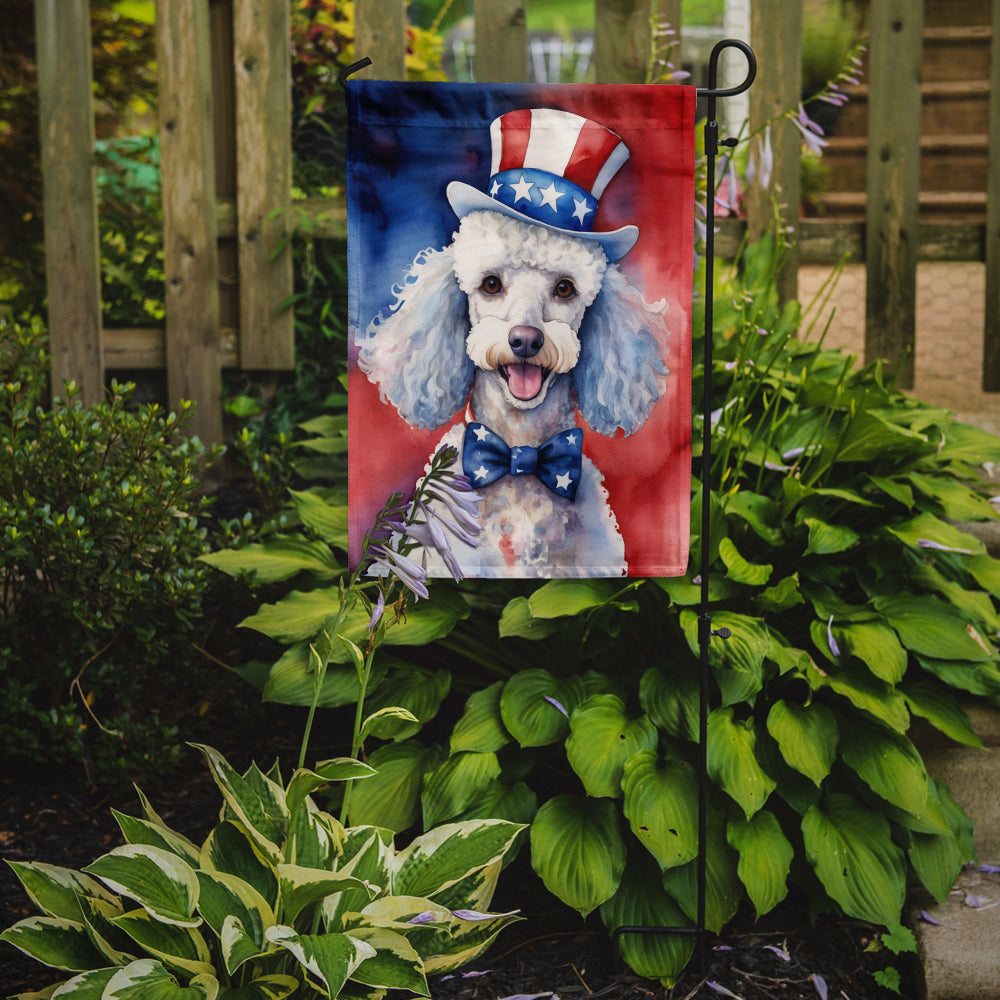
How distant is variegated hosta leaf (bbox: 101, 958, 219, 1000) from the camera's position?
4.48 feet

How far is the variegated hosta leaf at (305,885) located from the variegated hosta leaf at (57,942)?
32 centimetres

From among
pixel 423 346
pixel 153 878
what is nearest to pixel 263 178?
pixel 423 346

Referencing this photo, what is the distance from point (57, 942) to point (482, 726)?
813mm

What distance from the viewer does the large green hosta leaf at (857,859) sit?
1.85 m

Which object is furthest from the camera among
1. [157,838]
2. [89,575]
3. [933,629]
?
[89,575]

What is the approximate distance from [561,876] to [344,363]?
2.06 metres

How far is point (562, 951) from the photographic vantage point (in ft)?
6.31

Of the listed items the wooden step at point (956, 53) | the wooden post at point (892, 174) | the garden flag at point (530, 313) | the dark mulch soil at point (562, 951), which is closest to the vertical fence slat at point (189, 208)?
the dark mulch soil at point (562, 951)

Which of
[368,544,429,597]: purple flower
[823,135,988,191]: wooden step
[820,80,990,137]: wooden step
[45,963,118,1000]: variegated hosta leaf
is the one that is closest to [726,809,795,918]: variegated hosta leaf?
[368,544,429,597]: purple flower

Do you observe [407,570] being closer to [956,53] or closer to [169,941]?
[169,941]

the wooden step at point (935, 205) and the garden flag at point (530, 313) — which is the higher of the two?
the wooden step at point (935, 205)

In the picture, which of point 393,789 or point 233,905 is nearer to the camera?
point 233,905

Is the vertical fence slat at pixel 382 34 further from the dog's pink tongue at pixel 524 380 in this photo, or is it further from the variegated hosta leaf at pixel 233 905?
the variegated hosta leaf at pixel 233 905

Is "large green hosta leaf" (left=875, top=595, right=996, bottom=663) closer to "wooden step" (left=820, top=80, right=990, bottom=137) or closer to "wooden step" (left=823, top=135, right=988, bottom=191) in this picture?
"wooden step" (left=823, top=135, right=988, bottom=191)
